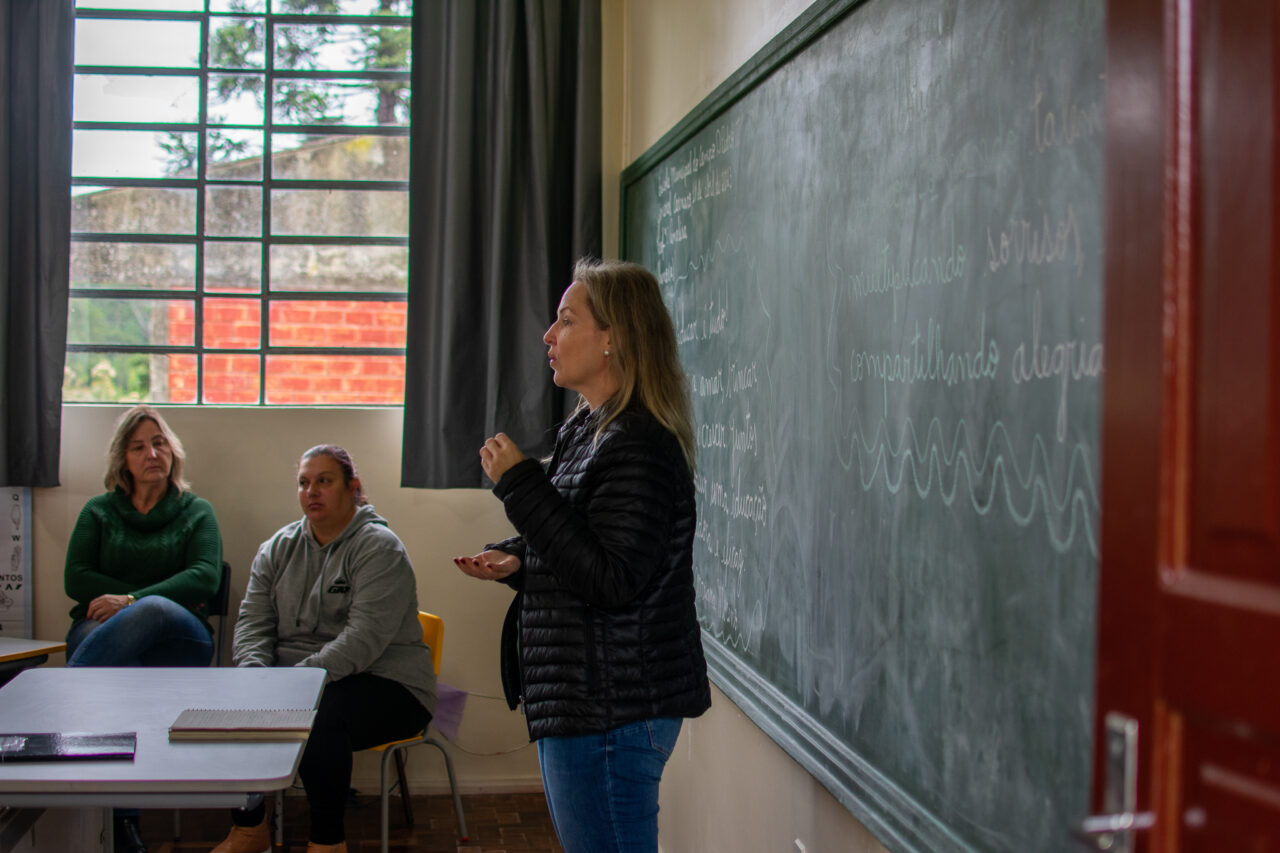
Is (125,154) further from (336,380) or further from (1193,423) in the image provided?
(1193,423)

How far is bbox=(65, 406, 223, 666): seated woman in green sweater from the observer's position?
11.6 feet

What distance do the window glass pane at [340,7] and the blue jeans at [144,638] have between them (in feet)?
7.13

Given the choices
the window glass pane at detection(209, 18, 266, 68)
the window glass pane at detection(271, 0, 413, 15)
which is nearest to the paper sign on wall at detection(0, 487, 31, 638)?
the window glass pane at detection(209, 18, 266, 68)

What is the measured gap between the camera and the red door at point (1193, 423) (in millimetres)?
768

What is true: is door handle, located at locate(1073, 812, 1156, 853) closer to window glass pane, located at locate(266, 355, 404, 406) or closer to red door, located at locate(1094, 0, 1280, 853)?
red door, located at locate(1094, 0, 1280, 853)

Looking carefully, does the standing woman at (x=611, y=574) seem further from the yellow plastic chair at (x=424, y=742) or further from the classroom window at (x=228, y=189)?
the classroom window at (x=228, y=189)

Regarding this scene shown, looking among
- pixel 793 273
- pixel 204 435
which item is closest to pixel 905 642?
pixel 793 273

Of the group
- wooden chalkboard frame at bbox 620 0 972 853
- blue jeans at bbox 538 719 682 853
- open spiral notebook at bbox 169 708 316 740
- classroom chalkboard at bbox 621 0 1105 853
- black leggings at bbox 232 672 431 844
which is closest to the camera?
classroom chalkboard at bbox 621 0 1105 853

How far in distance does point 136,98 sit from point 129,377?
40.2 inches

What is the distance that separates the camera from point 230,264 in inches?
163

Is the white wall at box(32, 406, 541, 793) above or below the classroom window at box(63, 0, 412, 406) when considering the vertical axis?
below

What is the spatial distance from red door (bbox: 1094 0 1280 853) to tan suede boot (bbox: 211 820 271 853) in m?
2.80

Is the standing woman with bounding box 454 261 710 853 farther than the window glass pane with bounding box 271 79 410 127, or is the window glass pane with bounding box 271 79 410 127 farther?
the window glass pane with bounding box 271 79 410 127

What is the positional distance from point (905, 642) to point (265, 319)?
3173 mm
